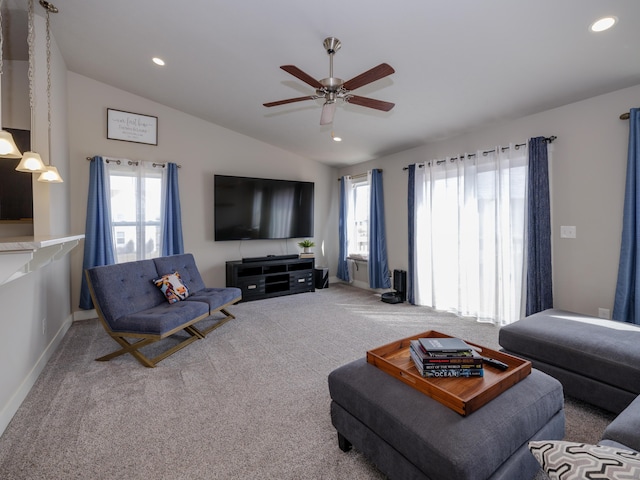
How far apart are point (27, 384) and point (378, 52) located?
149 inches

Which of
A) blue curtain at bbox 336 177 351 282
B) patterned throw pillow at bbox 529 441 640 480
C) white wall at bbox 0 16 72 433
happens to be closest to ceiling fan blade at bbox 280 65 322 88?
patterned throw pillow at bbox 529 441 640 480

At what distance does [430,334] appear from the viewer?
203 centimetres

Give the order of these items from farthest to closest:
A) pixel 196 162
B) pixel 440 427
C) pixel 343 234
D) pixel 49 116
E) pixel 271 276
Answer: pixel 343 234 < pixel 271 276 < pixel 196 162 < pixel 49 116 < pixel 440 427

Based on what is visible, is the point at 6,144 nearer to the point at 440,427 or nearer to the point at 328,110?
the point at 328,110

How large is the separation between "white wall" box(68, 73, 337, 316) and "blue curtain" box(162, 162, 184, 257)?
21 centimetres

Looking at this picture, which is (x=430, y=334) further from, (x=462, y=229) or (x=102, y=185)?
(x=102, y=185)

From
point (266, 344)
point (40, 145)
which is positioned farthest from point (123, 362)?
point (40, 145)

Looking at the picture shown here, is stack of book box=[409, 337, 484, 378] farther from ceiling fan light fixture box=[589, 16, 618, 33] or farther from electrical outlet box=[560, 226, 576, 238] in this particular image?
electrical outlet box=[560, 226, 576, 238]

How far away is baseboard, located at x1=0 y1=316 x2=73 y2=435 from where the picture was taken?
6.28 feet

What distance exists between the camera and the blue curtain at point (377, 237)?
519 cm

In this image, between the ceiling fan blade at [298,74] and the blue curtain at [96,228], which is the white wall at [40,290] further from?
the ceiling fan blade at [298,74]

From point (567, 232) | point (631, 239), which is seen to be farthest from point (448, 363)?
point (567, 232)

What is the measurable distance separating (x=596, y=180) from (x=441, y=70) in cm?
182

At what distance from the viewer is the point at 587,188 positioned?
3.01m
